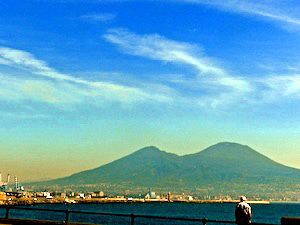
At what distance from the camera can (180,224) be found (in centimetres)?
10838

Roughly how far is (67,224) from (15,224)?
308 centimetres

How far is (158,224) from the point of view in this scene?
105 meters

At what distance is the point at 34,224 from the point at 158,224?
8477 cm

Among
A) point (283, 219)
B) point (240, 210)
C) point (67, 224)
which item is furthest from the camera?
point (67, 224)

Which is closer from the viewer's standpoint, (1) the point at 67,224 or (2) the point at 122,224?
(1) the point at 67,224

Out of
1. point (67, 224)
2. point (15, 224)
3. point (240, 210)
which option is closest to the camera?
point (240, 210)

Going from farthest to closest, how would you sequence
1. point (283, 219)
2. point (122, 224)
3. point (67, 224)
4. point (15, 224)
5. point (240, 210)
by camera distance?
point (122, 224) < point (15, 224) < point (67, 224) < point (240, 210) < point (283, 219)

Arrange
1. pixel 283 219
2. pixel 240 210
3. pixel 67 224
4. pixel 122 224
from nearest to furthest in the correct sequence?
pixel 283 219, pixel 240 210, pixel 67 224, pixel 122 224

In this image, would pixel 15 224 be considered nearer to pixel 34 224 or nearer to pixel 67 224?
pixel 34 224

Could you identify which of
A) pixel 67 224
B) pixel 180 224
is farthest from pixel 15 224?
pixel 180 224

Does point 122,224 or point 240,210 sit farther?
point 122,224

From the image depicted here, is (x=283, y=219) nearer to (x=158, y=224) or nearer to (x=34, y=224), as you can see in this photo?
(x=34, y=224)

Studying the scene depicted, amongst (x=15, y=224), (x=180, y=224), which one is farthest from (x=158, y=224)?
(x=15, y=224)

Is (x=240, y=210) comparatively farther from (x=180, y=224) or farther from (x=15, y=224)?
(x=180, y=224)
